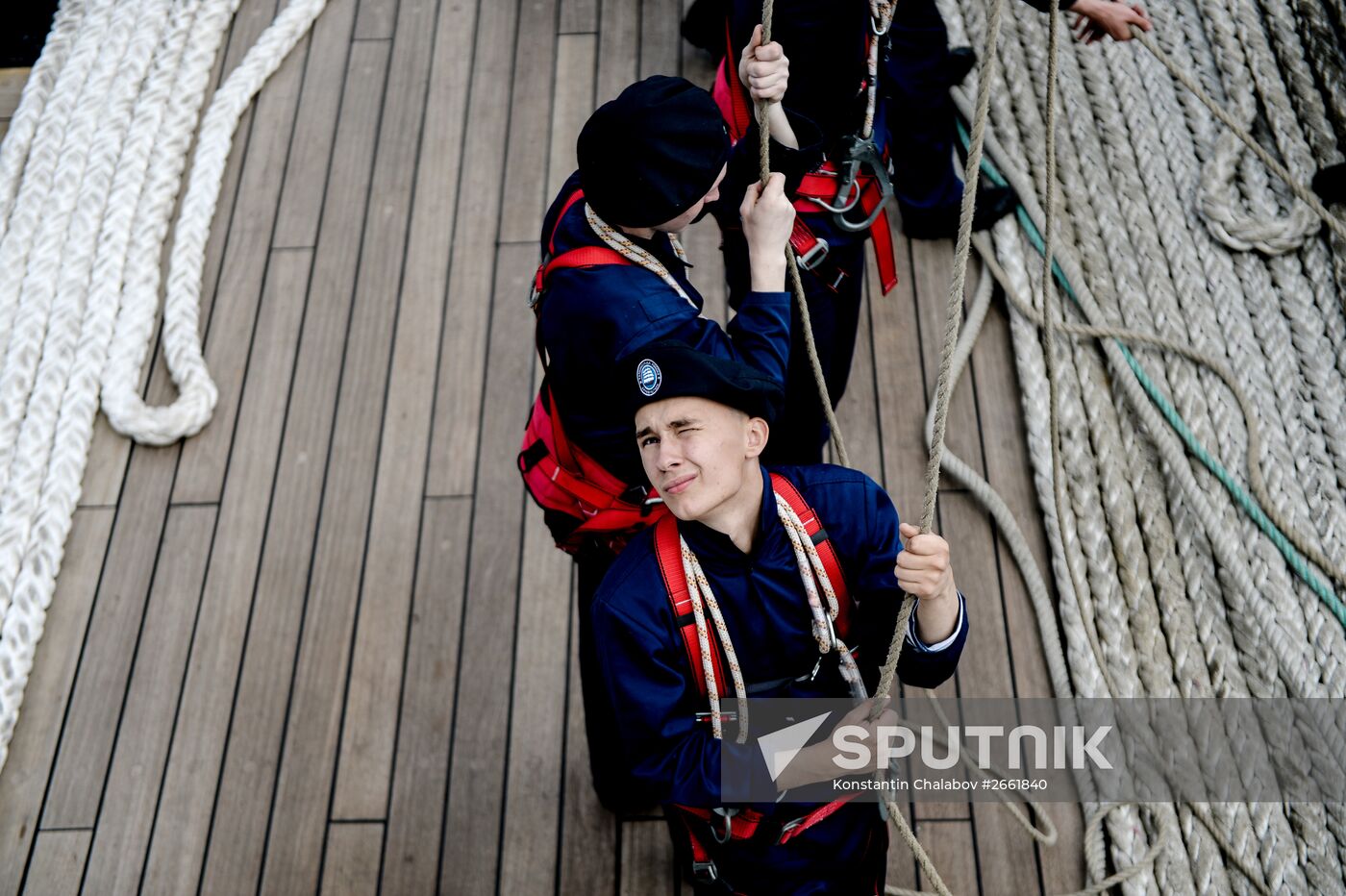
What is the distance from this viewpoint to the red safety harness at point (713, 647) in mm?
1484

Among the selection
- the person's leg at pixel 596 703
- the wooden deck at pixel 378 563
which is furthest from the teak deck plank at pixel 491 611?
the person's leg at pixel 596 703

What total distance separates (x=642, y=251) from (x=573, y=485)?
0.43 meters

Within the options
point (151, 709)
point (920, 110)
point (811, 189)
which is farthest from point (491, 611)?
point (920, 110)

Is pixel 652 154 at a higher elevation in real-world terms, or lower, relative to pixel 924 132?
higher

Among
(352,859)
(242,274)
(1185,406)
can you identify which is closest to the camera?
(352,859)

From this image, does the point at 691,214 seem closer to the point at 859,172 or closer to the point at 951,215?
the point at 859,172

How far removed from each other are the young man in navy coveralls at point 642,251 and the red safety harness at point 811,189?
1.30 ft

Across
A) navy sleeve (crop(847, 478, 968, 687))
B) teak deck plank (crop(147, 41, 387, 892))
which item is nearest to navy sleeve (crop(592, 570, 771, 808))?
navy sleeve (crop(847, 478, 968, 687))

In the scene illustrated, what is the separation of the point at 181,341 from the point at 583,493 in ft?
5.23

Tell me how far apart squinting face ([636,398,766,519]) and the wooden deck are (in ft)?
3.72

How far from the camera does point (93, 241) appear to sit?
3.06m

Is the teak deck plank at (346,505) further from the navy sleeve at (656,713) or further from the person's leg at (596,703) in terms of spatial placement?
the navy sleeve at (656,713)

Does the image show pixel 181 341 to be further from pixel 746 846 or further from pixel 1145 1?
pixel 1145 1

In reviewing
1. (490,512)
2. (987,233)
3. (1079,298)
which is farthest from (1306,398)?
(490,512)
